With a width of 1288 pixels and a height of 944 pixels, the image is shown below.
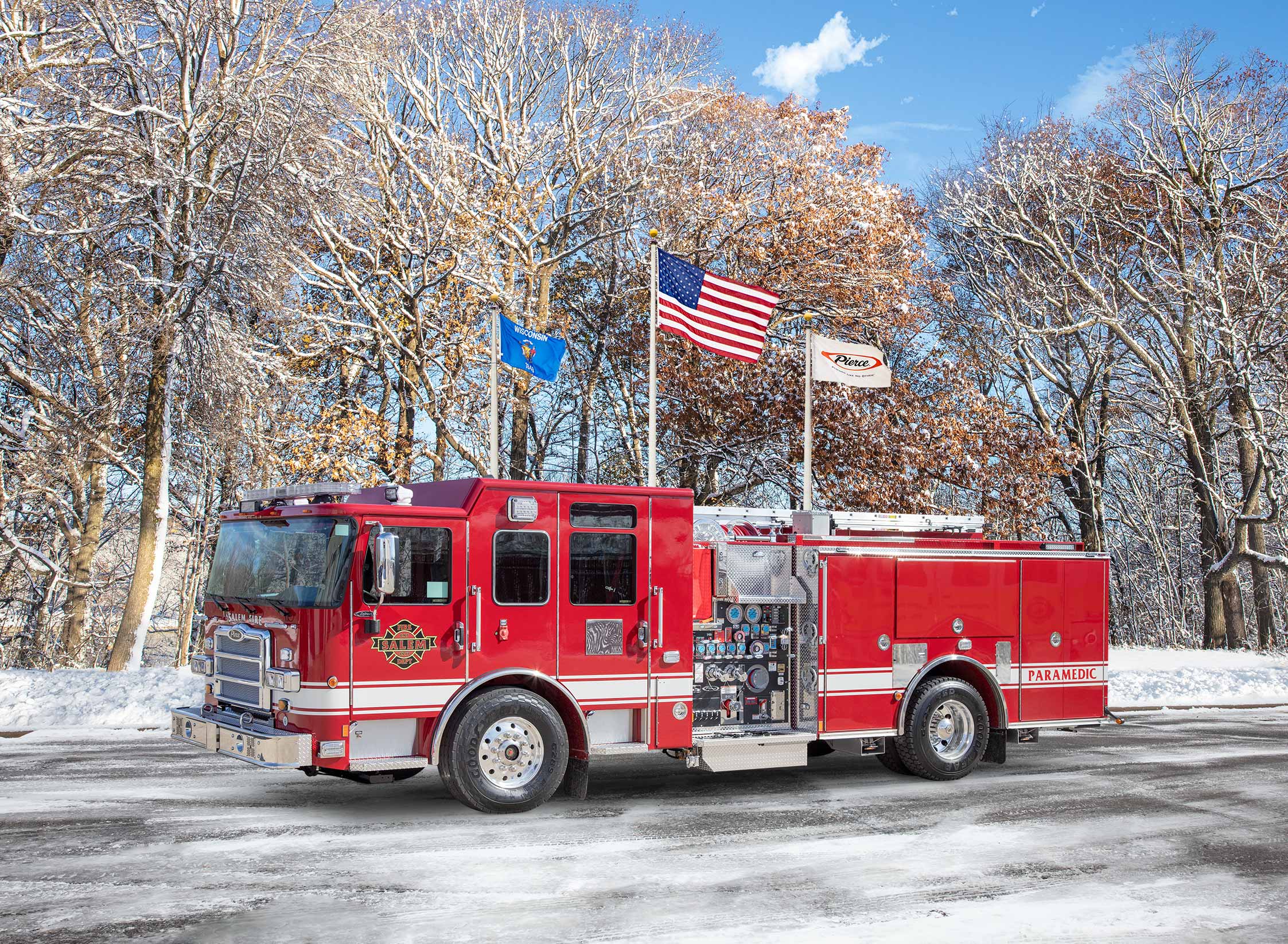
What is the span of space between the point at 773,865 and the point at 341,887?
283 cm

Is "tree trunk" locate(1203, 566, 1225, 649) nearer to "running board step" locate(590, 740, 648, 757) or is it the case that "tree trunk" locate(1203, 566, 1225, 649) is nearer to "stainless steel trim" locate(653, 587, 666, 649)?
"stainless steel trim" locate(653, 587, 666, 649)

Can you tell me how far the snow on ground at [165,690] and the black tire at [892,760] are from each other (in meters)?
7.74

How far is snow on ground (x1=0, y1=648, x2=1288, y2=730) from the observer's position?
46.6ft

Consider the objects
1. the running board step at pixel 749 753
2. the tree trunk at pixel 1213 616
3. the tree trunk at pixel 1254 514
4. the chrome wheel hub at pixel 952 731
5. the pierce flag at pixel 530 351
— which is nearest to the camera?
the running board step at pixel 749 753

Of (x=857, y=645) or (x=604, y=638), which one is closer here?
(x=604, y=638)

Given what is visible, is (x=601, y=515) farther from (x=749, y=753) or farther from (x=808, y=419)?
(x=808, y=419)

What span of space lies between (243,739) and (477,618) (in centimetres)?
198

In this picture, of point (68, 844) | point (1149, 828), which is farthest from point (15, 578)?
point (1149, 828)

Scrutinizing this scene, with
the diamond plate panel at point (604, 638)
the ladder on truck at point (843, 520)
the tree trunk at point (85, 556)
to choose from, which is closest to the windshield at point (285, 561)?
the diamond plate panel at point (604, 638)

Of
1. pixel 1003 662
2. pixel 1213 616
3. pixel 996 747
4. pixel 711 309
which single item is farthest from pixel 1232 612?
pixel 1003 662

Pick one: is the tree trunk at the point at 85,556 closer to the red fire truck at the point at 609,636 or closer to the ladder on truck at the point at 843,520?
the red fire truck at the point at 609,636

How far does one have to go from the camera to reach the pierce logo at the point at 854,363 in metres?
17.5

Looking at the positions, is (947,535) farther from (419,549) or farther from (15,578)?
(15,578)

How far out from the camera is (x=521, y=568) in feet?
31.1
